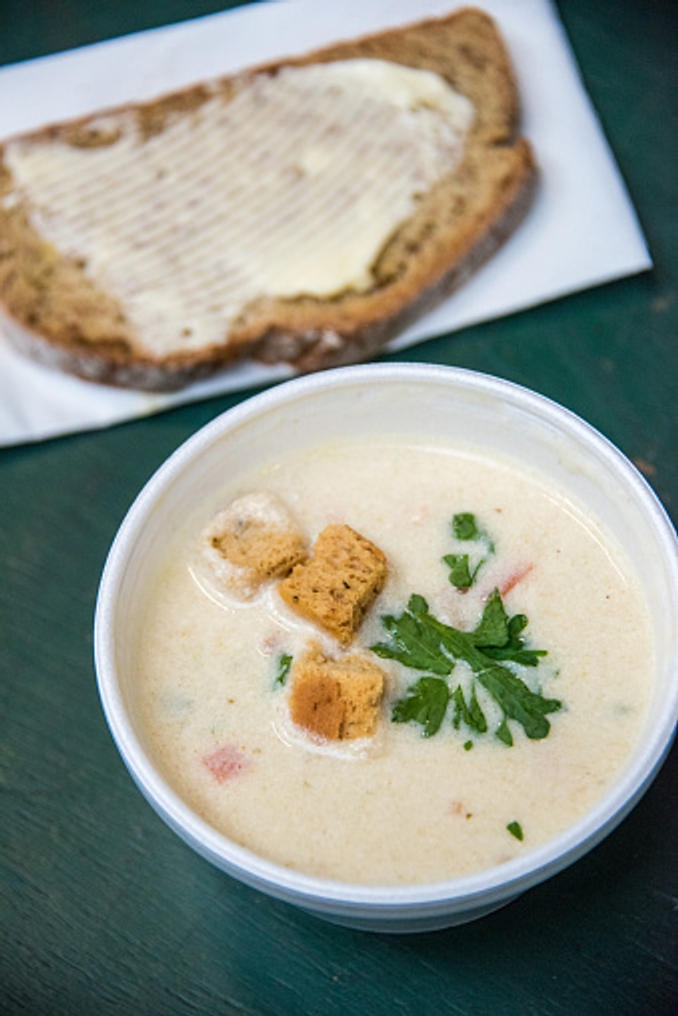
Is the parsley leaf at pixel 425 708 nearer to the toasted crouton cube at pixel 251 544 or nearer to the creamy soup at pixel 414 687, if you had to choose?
the creamy soup at pixel 414 687

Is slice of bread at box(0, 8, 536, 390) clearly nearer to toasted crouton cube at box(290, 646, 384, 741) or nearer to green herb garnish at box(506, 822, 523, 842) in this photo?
toasted crouton cube at box(290, 646, 384, 741)

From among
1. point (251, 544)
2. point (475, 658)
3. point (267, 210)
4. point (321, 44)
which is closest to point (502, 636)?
point (475, 658)

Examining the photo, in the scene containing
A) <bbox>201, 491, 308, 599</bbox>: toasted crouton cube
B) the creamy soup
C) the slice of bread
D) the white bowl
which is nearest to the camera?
the white bowl

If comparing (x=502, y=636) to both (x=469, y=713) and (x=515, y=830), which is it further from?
(x=515, y=830)

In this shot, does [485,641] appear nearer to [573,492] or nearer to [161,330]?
[573,492]

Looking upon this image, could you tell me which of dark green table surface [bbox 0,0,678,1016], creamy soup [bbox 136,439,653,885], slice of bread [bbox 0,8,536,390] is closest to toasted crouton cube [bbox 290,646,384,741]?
creamy soup [bbox 136,439,653,885]
